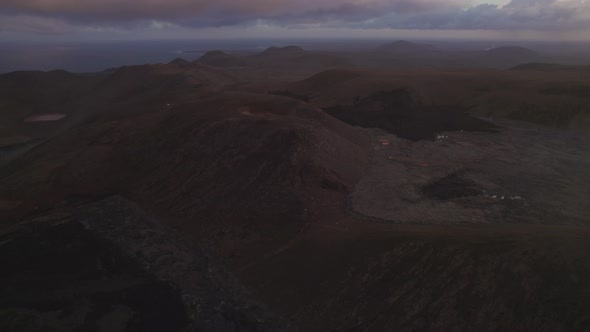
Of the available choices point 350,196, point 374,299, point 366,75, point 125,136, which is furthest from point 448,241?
point 366,75

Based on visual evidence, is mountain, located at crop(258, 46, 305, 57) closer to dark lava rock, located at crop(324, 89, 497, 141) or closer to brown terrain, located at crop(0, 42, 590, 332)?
dark lava rock, located at crop(324, 89, 497, 141)

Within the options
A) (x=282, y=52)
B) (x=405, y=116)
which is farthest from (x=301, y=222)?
(x=282, y=52)

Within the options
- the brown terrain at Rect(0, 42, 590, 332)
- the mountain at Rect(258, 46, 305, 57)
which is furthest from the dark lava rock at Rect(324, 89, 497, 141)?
the mountain at Rect(258, 46, 305, 57)

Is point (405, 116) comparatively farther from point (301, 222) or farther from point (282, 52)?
point (282, 52)

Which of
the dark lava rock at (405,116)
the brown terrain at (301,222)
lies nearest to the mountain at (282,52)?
the dark lava rock at (405,116)

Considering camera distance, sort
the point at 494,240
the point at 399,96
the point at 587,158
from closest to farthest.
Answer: the point at 494,240 < the point at 587,158 < the point at 399,96

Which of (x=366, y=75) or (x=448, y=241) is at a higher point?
(x=366, y=75)

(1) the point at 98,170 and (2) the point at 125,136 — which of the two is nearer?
(1) the point at 98,170

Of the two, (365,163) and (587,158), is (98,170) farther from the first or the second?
(587,158)
